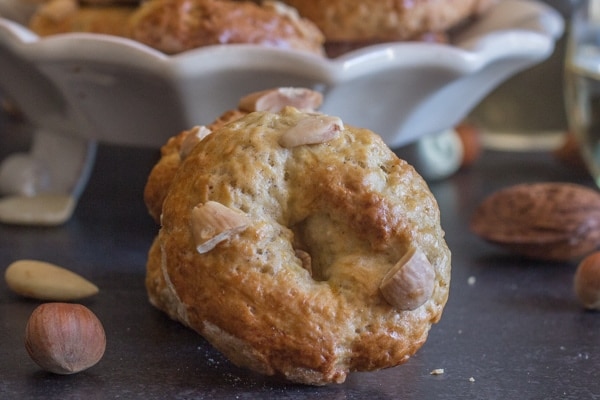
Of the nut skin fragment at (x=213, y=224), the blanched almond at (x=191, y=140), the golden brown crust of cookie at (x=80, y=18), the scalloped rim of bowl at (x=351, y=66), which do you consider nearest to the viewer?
the nut skin fragment at (x=213, y=224)

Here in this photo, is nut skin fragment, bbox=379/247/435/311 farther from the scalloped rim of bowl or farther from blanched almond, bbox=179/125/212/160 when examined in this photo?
the scalloped rim of bowl

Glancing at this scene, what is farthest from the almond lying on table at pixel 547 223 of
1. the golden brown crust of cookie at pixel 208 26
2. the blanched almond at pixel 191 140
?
the blanched almond at pixel 191 140

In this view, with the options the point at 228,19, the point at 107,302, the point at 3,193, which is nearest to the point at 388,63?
the point at 228,19

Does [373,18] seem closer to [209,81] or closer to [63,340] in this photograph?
[209,81]

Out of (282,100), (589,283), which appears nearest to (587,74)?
(589,283)

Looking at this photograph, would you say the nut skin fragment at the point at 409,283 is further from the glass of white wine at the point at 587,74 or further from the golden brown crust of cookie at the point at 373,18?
the glass of white wine at the point at 587,74

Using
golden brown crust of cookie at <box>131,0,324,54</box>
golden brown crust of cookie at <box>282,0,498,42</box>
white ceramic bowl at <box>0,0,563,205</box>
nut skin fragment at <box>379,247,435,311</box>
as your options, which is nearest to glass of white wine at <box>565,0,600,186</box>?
white ceramic bowl at <box>0,0,563,205</box>
